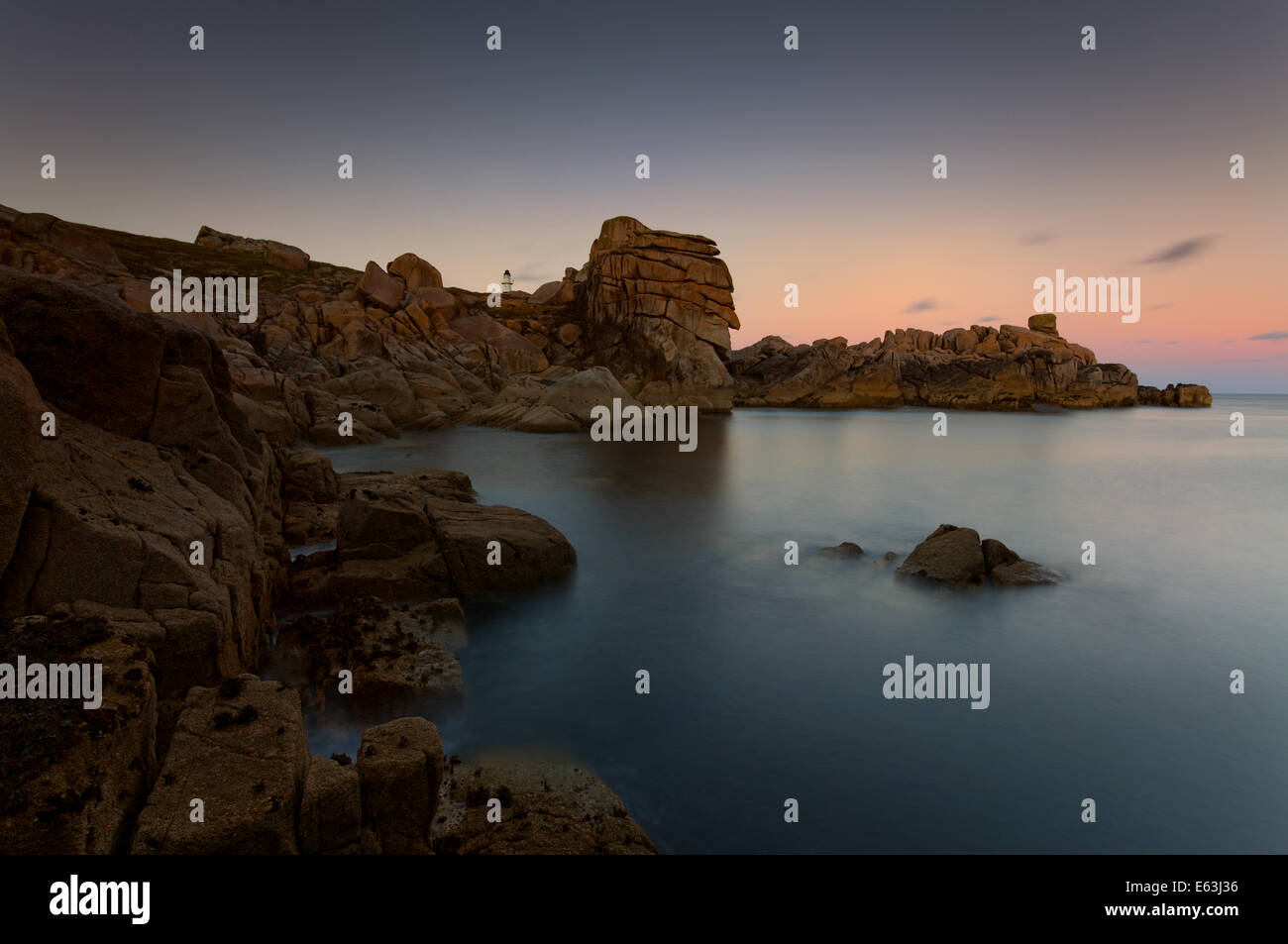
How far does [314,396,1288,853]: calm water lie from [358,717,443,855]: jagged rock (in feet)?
12.8

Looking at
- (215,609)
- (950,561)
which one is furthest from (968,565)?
(215,609)

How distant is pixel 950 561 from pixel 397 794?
18.4 metres

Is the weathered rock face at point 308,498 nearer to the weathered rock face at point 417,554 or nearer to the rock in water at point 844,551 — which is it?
the weathered rock face at point 417,554

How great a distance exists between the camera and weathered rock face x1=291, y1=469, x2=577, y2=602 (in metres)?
16.8

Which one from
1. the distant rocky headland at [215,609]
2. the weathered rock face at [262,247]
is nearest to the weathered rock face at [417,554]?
the distant rocky headland at [215,609]

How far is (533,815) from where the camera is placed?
876cm

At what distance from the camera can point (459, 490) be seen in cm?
2775

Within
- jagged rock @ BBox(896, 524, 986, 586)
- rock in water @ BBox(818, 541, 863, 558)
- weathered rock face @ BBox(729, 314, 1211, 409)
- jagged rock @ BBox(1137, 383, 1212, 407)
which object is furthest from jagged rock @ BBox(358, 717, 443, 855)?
jagged rock @ BBox(1137, 383, 1212, 407)

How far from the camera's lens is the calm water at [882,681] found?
34.3ft

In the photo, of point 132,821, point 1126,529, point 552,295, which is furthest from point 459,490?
point 552,295

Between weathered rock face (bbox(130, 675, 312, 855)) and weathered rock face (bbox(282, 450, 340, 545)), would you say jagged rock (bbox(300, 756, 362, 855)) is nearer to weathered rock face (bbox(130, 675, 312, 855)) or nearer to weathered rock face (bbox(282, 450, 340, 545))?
weathered rock face (bbox(130, 675, 312, 855))

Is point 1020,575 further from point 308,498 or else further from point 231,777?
point 308,498

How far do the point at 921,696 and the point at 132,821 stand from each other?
1380 centimetres
